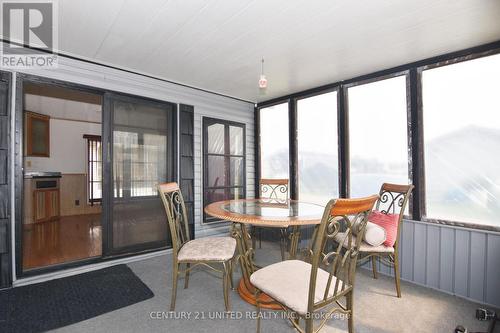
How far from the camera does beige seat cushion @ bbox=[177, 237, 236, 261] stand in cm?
211

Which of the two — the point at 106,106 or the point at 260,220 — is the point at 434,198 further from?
the point at 106,106

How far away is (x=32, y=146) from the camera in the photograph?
5.42 m

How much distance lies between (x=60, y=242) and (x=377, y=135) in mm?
5242

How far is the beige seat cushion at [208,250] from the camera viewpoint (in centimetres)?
211

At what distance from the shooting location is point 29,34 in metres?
2.43

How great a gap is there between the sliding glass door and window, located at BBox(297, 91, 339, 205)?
2.23 meters

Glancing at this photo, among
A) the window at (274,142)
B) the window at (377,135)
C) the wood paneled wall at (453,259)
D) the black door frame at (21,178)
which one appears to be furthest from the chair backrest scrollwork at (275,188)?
the black door frame at (21,178)

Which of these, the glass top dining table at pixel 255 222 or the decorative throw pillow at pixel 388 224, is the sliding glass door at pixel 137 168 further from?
the decorative throw pillow at pixel 388 224

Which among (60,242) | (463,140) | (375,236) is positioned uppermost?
(463,140)

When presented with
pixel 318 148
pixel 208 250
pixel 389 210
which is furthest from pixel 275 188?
pixel 208 250

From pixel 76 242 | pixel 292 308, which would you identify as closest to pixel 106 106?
pixel 76 242

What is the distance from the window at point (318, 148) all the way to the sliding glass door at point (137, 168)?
7.32ft

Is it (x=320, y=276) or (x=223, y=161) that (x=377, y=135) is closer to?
(x=320, y=276)

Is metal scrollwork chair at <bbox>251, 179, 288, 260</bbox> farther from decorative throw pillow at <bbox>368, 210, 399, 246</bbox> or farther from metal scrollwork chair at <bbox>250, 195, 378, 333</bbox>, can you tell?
metal scrollwork chair at <bbox>250, 195, 378, 333</bbox>
